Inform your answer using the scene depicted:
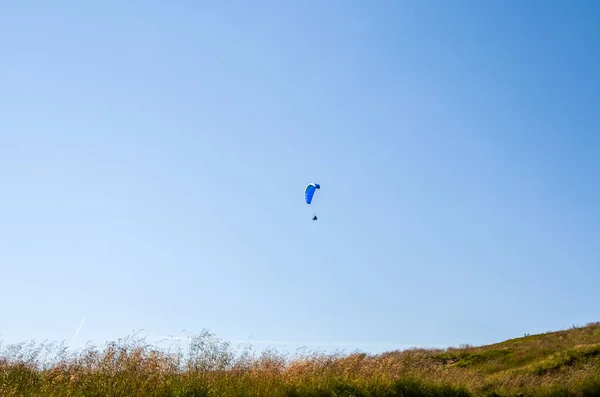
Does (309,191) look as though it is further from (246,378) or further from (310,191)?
(246,378)

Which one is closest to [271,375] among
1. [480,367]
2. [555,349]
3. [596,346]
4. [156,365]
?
[156,365]

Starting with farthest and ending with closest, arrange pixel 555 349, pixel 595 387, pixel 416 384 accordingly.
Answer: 1. pixel 555 349
2. pixel 595 387
3. pixel 416 384

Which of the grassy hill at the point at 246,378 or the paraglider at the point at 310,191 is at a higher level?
the paraglider at the point at 310,191

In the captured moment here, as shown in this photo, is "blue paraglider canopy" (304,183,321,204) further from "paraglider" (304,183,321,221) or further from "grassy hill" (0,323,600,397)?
"grassy hill" (0,323,600,397)

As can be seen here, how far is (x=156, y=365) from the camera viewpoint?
36.4 ft

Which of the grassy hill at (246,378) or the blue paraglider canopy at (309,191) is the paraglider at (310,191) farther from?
the grassy hill at (246,378)

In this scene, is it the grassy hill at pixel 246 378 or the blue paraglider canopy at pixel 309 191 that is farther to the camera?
the blue paraglider canopy at pixel 309 191

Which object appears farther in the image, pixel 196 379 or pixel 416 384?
pixel 416 384

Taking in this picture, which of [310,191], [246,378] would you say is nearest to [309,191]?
[310,191]

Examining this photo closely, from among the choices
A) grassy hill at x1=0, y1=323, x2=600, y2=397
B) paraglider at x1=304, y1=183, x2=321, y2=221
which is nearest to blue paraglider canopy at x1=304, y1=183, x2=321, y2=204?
paraglider at x1=304, y1=183, x2=321, y2=221

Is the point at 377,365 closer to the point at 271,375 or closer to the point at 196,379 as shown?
the point at 271,375

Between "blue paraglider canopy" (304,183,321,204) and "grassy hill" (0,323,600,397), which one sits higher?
"blue paraglider canopy" (304,183,321,204)

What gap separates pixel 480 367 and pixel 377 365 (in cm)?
1092

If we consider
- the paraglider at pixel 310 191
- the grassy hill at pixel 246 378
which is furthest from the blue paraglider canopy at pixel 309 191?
the grassy hill at pixel 246 378
